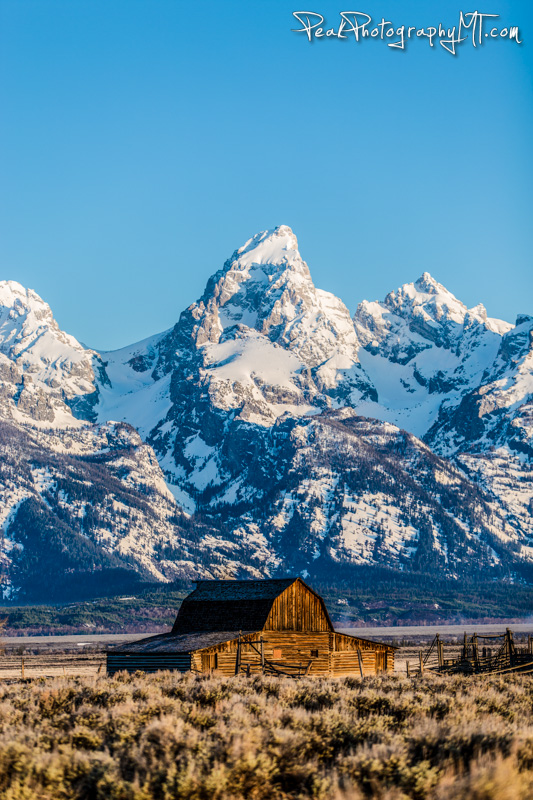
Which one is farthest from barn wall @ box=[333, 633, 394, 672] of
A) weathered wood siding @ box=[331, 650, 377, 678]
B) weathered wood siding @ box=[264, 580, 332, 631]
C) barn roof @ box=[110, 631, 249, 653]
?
barn roof @ box=[110, 631, 249, 653]

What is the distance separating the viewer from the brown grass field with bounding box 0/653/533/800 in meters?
11.8

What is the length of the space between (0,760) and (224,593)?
4096 cm

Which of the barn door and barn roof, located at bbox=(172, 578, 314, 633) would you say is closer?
the barn door

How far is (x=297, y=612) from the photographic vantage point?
171 ft

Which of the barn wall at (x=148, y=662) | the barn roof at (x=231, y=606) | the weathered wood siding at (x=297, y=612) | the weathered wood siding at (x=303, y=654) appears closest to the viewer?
the barn wall at (x=148, y=662)

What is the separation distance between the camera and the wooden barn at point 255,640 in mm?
45250

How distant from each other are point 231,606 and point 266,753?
39.1 metres

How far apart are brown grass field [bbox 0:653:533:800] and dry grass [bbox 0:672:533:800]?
0.06ft

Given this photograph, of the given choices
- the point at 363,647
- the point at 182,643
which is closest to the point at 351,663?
the point at 363,647

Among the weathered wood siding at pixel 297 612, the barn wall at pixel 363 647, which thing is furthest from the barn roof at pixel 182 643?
the barn wall at pixel 363 647

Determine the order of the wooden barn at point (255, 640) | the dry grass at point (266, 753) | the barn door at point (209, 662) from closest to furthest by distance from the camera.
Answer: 1. the dry grass at point (266, 753)
2. the barn door at point (209, 662)
3. the wooden barn at point (255, 640)

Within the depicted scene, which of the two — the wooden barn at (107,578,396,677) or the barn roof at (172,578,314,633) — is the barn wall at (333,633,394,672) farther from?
the barn roof at (172,578,314,633)

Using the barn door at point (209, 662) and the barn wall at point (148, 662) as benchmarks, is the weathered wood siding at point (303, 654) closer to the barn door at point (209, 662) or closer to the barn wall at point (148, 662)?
the barn door at point (209, 662)

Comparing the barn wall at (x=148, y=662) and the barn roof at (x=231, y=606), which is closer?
the barn wall at (x=148, y=662)
